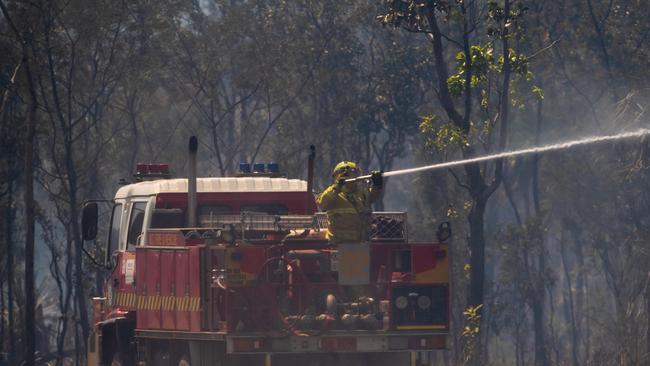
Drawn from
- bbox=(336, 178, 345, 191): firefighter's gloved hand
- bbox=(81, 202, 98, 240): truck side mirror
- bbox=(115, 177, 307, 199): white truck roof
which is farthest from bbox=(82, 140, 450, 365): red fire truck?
bbox=(81, 202, 98, 240): truck side mirror

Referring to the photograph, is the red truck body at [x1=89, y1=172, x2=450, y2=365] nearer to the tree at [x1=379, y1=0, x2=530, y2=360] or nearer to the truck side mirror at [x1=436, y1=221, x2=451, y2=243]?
the truck side mirror at [x1=436, y1=221, x2=451, y2=243]

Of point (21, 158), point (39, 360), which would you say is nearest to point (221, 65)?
point (21, 158)

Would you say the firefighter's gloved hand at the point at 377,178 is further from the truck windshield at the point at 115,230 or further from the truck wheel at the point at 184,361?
the truck windshield at the point at 115,230

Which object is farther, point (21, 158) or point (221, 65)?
point (221, 65)

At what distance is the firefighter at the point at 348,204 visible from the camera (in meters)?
17.6

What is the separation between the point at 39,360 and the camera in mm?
34844

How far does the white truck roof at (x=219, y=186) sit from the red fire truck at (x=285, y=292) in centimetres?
143

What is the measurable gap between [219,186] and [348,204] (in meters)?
3.63

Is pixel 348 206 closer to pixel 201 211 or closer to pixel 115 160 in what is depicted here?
pixel 201 211

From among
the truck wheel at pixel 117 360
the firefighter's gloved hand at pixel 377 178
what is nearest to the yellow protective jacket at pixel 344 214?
the firefighter's gloved hand at pixel 377 178

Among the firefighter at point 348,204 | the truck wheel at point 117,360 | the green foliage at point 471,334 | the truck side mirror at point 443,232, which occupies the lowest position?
the truck wheel at point 117,360

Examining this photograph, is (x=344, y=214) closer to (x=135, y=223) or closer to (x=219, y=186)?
(x=219, y=186)

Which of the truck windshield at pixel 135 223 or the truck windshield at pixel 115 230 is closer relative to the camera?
the truck windshield at pixel 135 223

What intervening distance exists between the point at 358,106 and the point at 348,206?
34.2 m
